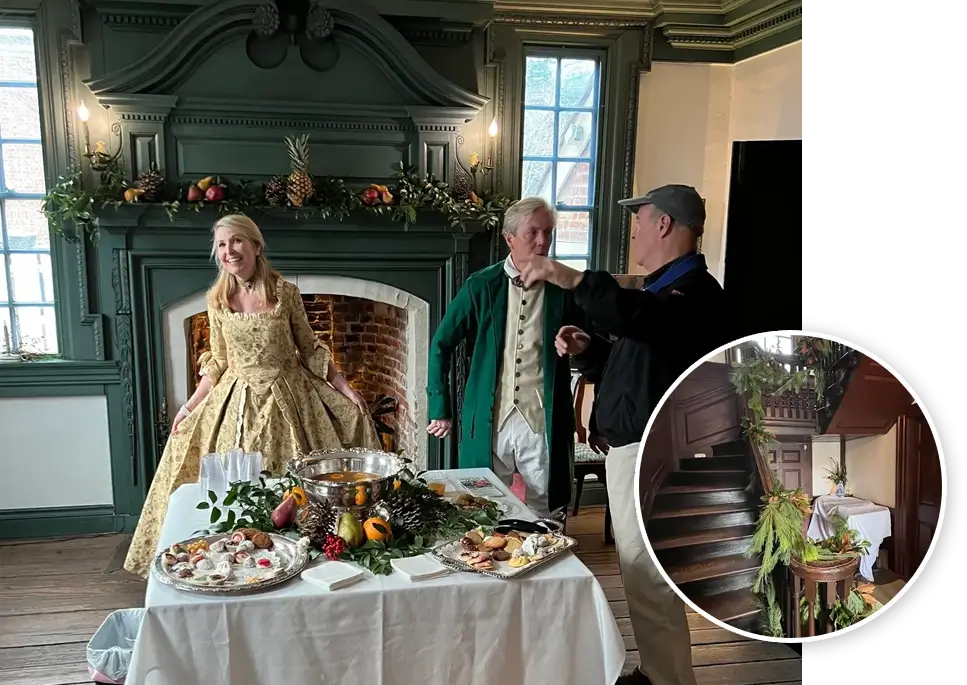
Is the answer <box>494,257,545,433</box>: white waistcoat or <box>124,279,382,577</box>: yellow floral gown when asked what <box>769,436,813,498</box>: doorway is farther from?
<box>124,279,382,577</box>: yellow floral gown

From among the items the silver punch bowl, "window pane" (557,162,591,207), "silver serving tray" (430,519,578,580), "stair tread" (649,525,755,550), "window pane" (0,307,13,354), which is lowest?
"silver serving tray" (430,519,578,580)

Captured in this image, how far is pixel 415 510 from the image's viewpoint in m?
1.62

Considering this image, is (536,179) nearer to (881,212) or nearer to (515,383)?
(515,383)

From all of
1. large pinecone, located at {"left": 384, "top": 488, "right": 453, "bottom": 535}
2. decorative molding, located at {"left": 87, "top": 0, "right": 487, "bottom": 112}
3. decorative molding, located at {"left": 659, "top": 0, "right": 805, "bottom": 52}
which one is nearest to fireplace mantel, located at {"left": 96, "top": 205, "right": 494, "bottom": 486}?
decorative molding, located at {"left": 87, "top": 0, "right": 487, "bottom": 112}

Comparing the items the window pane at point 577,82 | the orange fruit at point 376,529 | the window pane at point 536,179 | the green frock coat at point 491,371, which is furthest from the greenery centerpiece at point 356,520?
the window pane at point 577,82

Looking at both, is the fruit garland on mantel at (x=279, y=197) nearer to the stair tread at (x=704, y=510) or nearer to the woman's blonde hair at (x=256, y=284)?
the woman's blonde hair at (x=256, y=284)

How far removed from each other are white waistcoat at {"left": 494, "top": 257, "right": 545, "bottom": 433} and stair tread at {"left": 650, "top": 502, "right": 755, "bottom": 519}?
1.44 meters

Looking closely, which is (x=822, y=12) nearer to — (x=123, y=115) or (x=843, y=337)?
(x=843, y=337)

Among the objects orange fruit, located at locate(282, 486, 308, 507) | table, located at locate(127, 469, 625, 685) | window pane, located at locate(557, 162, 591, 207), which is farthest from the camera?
window pane, located at locate(557, 162, 591, 207)

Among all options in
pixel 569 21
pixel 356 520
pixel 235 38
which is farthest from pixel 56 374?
pixel 569 21

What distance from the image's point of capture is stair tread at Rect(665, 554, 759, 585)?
2.72 feet

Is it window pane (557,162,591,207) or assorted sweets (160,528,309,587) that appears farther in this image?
window pane (557,162,591,207)

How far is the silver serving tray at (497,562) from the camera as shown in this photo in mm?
1414

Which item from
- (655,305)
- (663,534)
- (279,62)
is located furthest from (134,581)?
(663,534)
